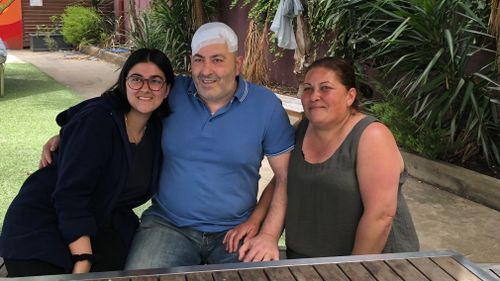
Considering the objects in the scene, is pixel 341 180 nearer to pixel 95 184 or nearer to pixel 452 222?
pixel 95 184

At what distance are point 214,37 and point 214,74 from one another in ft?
0.49

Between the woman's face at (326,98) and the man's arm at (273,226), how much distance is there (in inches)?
10.2

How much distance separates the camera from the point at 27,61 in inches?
568

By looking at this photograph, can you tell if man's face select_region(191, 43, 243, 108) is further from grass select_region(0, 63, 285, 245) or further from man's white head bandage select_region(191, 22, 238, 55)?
grass select_region(0, 63, 285, 245)

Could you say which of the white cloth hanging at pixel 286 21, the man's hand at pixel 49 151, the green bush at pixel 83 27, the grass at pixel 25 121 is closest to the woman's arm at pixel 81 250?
the man's hand at pixel 49 151

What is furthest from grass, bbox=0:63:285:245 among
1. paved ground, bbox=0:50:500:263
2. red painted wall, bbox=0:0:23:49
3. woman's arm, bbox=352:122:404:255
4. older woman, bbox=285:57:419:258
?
red painted wall, bbox=0:0:23:49

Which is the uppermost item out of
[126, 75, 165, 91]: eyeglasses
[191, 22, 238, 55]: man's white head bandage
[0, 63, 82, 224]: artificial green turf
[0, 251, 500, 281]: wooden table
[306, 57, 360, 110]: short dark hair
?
[191, 22, 238, 55]: man's white head bandage

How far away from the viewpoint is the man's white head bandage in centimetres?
225

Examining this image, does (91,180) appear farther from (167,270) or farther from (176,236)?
(167,270)

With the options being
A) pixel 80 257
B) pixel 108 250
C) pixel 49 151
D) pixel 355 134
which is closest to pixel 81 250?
pixel 80 257

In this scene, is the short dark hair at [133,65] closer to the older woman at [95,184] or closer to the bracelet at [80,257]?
the older woman at [95,184]

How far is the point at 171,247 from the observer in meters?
2.18

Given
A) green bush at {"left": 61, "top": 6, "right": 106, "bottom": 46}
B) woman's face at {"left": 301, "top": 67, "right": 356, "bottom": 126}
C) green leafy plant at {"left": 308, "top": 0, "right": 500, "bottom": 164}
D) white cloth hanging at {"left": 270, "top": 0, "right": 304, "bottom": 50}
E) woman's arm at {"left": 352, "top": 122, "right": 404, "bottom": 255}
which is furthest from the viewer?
green bush at {"left": 61, "top": 6, "right": 106, "bottom": 46}

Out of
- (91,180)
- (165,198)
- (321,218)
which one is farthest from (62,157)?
(321,218)
